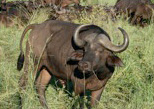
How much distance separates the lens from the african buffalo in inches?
204

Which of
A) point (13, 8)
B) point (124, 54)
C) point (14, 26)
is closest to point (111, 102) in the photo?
point (124, 54)

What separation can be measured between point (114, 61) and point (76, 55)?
0.58 m

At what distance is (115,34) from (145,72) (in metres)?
1.46

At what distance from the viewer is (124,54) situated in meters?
6.89

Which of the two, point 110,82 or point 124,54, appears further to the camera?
point 124,54

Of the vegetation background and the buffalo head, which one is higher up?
the buffalo head

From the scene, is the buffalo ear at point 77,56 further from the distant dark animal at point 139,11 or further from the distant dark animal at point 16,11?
the distant dark animal at point 139,11

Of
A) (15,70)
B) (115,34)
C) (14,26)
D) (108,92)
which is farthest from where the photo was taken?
(14,26)

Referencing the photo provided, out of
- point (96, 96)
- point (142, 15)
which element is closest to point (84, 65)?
point (96, 96)

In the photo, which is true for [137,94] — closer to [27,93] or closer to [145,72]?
[145,72]

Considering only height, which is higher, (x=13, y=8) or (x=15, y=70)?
(x=13, y=8)

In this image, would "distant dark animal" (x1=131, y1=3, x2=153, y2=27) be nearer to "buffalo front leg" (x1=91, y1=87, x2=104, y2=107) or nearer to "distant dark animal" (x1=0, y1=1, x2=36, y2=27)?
"distant dark animal" (x1=0, y1=1, x2=36, y2=27)

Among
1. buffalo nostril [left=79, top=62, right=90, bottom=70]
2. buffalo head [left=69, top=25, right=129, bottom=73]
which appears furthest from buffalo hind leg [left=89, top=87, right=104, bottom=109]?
buffalo nostril [left=79, top=62, right=90, bottom=70]

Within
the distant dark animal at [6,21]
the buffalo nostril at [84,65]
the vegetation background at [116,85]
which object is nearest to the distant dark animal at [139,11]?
the distant dark animal at [6,21]
